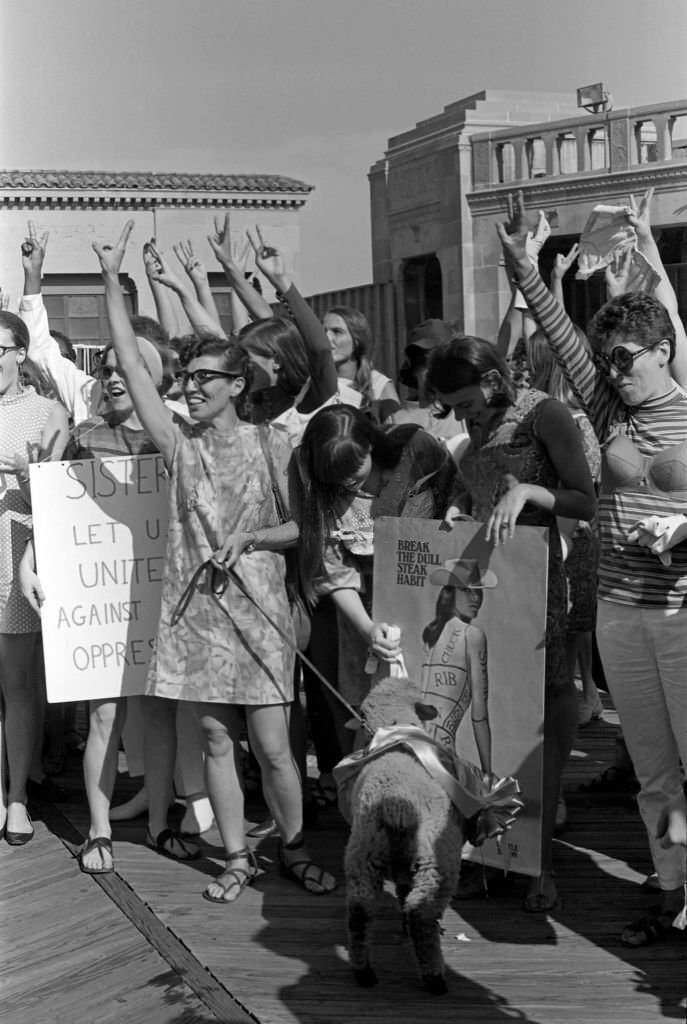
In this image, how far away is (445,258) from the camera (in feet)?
75.9

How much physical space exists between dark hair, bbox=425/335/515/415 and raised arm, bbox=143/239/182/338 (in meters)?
1.94

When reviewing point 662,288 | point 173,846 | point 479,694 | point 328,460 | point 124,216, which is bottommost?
point 173,846

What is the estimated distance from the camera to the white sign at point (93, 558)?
5.47 meters

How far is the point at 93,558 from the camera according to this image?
18.1ft

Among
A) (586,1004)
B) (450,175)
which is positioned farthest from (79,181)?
(586,1004)

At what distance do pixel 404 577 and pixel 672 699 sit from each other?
0.91 m

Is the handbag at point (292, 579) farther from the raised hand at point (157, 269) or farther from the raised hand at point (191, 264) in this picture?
the raised hand at point (191, 264)

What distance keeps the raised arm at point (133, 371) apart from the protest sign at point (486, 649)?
0.97m

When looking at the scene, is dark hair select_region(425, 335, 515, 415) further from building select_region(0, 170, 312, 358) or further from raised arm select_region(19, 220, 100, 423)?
building select_region(0, 170, 312, 358)

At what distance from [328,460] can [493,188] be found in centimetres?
1824

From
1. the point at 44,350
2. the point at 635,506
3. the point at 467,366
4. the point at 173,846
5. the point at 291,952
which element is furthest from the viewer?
the point at 44,350

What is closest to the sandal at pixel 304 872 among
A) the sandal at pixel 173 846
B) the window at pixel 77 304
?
the sandal at pixel 173 846

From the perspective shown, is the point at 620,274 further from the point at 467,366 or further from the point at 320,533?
the point at 320,533

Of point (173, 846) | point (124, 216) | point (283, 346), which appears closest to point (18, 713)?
point (173, 846)
